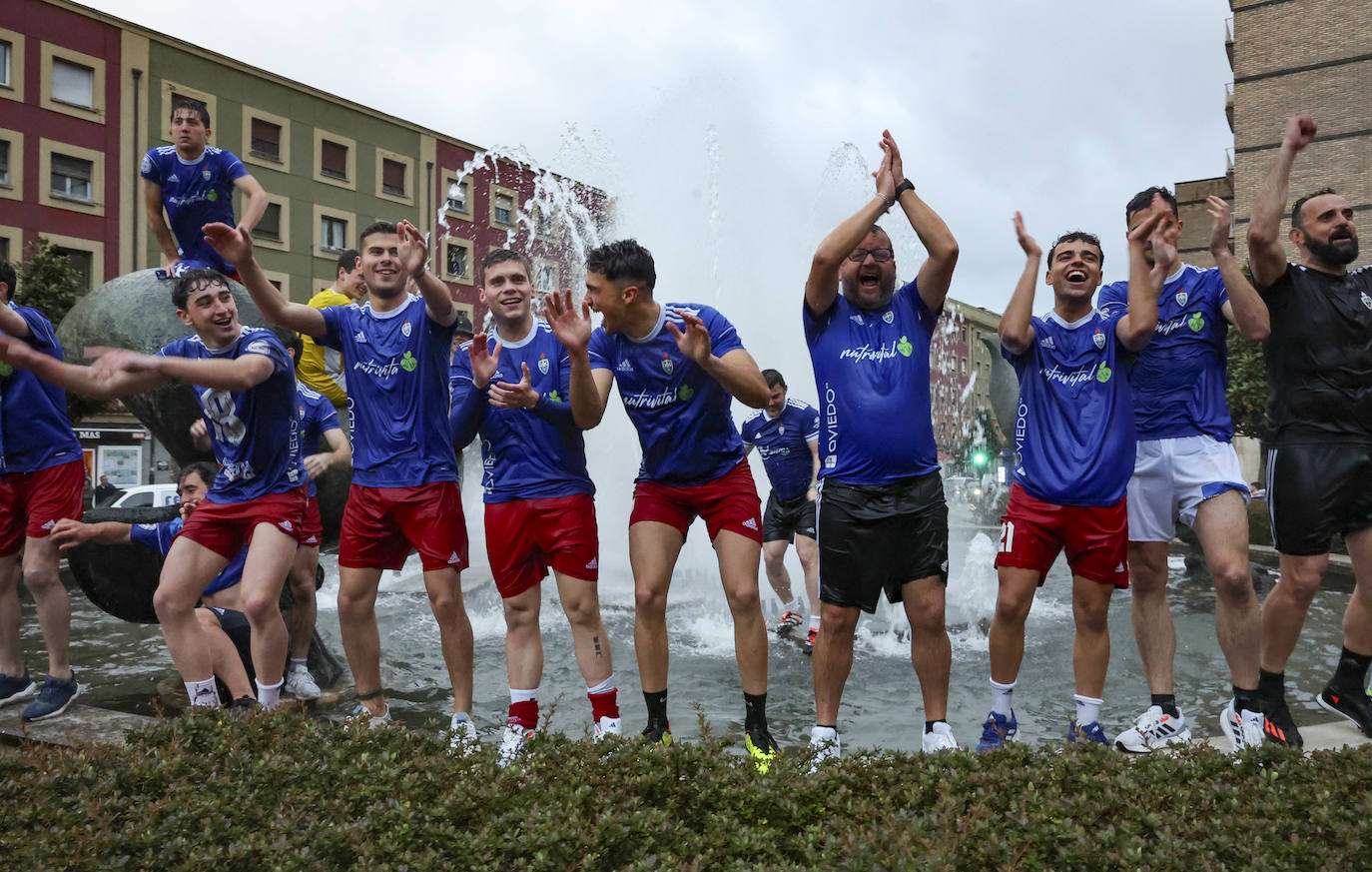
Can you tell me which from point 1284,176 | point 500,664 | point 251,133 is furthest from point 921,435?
point 251,133

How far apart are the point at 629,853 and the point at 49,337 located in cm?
475

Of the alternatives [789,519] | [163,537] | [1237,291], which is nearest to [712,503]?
[1237,291]

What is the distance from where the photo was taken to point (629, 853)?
272 centimetres

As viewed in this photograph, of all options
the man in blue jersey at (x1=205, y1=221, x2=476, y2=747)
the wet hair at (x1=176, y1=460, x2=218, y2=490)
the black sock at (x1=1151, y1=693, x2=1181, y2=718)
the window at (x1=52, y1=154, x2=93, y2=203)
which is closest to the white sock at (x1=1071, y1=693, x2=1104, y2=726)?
the black sock at (x1=1151, y1=693, x2=1181, y2=718)

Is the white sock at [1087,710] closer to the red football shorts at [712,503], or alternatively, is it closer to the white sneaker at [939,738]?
the white sneaker at [939,738]

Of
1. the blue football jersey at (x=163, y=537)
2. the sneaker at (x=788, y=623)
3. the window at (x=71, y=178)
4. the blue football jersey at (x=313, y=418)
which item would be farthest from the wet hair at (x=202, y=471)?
the window at (x=71, y=178)

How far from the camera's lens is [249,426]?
4891 mm

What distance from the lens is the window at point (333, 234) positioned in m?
37.7

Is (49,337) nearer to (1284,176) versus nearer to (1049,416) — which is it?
(1049,416)

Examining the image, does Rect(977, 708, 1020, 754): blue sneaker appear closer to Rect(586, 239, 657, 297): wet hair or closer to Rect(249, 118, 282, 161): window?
Rect(586, 239, 657, 297): wet hair

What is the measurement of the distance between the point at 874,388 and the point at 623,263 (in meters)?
1.26

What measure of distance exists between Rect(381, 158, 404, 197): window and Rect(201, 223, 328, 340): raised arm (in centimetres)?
3736

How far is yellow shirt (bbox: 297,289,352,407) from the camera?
671 cm

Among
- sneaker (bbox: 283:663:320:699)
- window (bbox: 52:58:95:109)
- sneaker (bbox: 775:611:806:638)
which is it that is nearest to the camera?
sneaker (bbox: 283:663:320:699)
